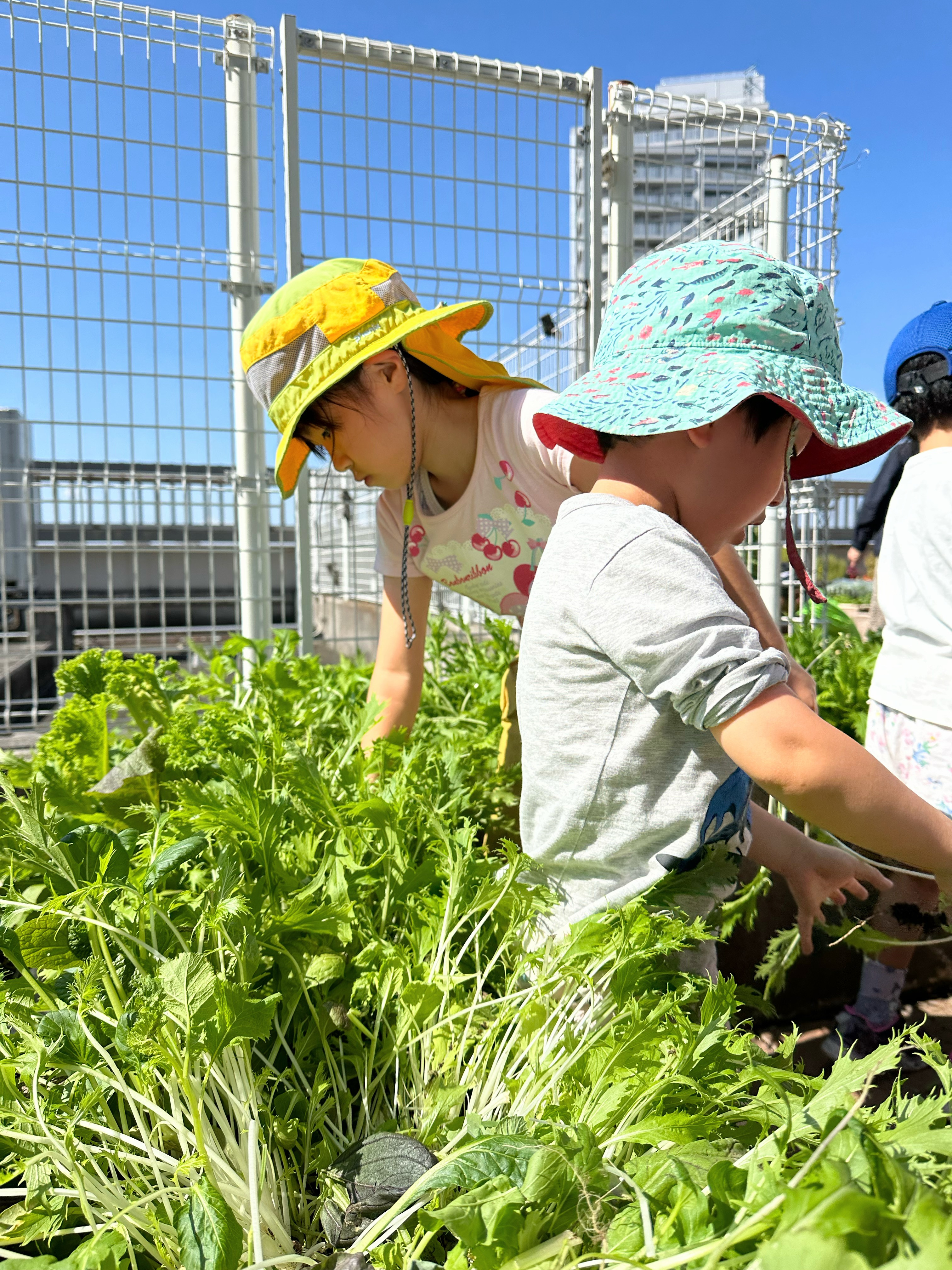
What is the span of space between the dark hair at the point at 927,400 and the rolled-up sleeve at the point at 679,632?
3.99 ft

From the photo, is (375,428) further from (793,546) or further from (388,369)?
(793,546)

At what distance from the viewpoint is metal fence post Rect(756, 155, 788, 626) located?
3.09m

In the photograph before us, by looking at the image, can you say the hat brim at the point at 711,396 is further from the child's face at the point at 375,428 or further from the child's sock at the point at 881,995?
the child's sock at the point at 881,995

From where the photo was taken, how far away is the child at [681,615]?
32.1 inches

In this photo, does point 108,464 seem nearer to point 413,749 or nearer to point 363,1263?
point 413,749

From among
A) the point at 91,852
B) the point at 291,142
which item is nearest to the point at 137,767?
the point at 91,852

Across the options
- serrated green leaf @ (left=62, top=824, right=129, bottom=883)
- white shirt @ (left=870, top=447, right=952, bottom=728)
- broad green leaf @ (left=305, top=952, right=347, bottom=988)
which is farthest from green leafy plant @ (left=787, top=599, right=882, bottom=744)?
serrated green leaf @ (left=62, top=824, right=129, bottom=883)

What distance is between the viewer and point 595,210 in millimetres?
2939

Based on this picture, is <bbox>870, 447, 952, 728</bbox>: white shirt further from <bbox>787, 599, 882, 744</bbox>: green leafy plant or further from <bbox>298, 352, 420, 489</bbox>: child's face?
<bbox>298, 352, 420, 489</bbox>: child's face

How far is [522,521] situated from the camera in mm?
1701

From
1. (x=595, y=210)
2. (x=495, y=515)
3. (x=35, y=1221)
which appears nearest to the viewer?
(x=35, y=1221)

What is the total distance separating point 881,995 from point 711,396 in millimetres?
1620

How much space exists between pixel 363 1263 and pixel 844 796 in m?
0.55

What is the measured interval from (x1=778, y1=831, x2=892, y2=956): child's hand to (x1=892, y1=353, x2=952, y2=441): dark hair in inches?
41.3
